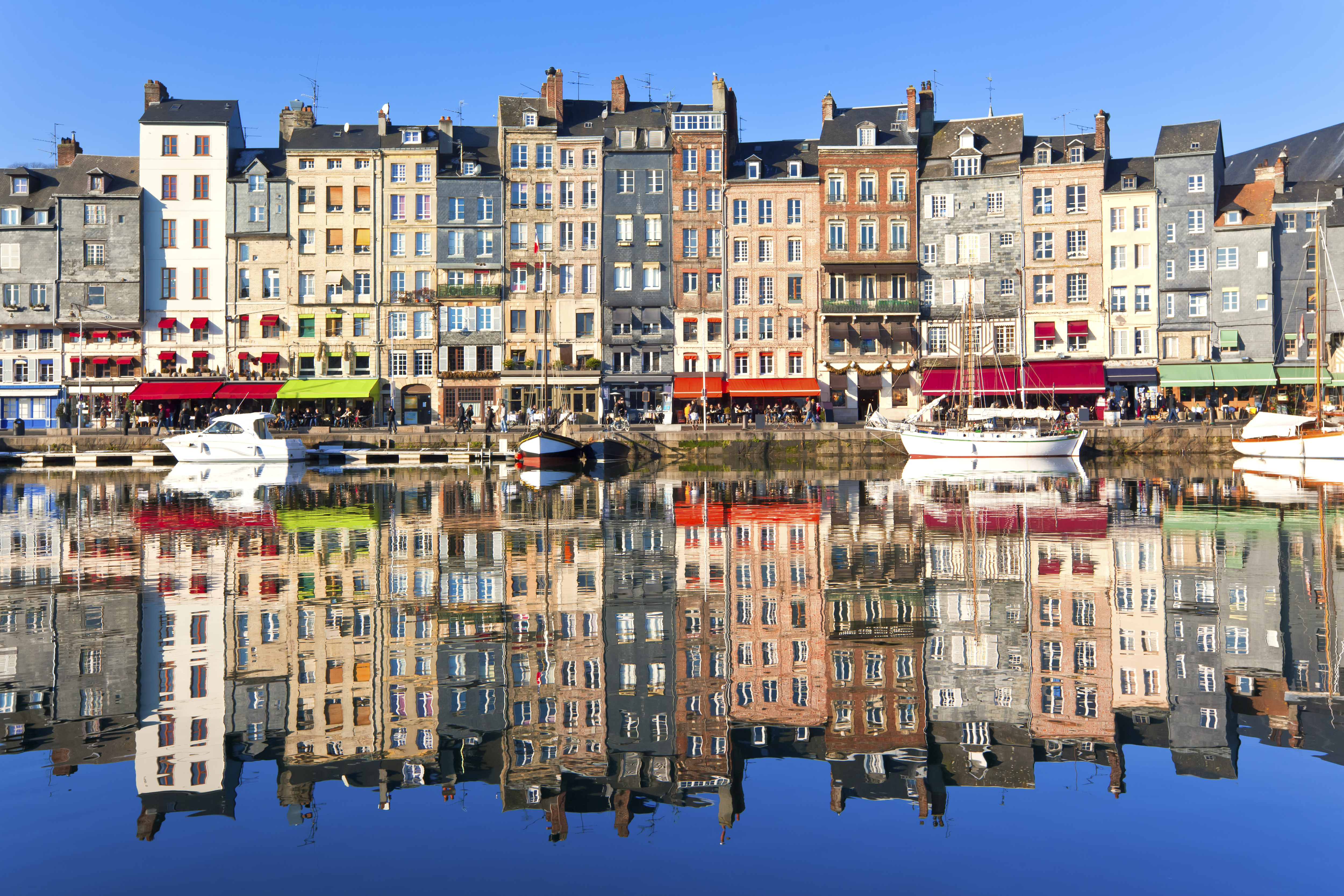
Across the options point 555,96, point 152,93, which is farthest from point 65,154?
point 555,96

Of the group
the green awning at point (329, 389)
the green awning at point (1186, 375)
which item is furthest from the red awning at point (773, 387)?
the green awning at point (1186, 375)

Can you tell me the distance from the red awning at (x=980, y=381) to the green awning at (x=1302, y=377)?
48.6ft

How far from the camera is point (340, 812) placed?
8.90m

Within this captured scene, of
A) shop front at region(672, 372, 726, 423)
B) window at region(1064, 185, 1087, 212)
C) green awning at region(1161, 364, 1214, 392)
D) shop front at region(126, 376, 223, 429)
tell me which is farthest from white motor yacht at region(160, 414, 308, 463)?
green awning at region(1161, 364, 1214, 392)

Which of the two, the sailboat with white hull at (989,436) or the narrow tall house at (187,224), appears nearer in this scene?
the sailboat with white hull at (989,436)

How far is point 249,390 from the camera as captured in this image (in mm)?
68000

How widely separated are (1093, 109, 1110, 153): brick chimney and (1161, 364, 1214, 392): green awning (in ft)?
45.5

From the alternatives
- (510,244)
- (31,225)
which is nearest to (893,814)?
(510,244)

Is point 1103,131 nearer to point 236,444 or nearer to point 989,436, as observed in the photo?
point 989,436

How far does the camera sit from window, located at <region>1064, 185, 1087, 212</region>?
221 ft

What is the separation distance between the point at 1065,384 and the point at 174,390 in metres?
53.9

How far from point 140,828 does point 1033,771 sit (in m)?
7.48

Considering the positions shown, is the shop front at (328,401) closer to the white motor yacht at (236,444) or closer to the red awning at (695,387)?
the white motor yacht at (236,444)

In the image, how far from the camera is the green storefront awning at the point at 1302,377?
207 ft
